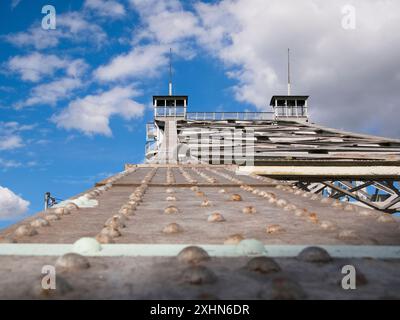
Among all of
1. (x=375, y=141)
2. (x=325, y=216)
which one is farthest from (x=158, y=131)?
(x=325, y=216)

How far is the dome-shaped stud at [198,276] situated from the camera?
1.71 metres

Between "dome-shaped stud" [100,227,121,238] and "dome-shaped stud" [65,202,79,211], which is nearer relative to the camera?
"dome-shaped stud" [100,227,121,238]

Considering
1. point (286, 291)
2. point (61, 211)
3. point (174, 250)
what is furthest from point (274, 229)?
point (61, 211)

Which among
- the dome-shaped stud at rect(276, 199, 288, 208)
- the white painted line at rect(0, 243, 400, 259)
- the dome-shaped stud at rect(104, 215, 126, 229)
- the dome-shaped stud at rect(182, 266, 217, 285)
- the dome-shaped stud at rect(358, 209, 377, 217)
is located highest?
the dome-shaped stud at rect(276, 199, 288, 208)

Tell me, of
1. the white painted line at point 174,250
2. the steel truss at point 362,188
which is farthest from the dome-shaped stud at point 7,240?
the steel truss at point 362,188

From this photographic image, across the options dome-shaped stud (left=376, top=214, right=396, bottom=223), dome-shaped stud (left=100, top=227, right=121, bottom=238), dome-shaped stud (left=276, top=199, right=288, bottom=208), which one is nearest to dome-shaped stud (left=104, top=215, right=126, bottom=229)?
dome-shaped stud (left=100, top=227, right=121, bottom=238)

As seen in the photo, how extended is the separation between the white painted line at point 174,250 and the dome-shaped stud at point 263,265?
206 millimetres

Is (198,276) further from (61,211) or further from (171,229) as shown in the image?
(61,211)

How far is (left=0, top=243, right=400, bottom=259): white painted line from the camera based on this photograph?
212 centimetres

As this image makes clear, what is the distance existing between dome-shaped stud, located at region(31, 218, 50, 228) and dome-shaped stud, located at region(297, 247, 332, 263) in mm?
1825

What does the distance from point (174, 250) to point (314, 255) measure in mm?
713

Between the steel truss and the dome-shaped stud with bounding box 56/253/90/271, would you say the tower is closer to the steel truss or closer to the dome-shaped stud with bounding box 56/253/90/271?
the steel truss
